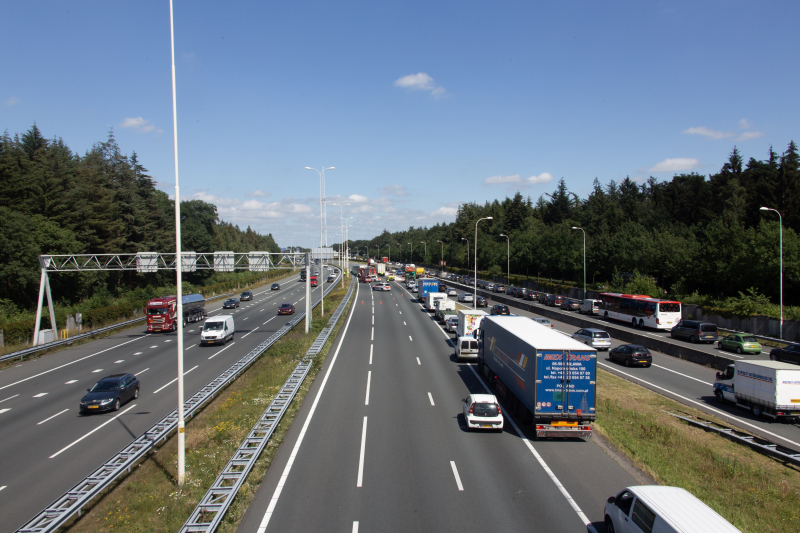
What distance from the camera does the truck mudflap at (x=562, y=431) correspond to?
17.3 meters

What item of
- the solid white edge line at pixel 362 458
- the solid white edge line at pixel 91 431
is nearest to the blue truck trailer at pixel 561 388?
the solid white edge line at pixel 362 458

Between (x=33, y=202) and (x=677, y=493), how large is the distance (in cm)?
7014

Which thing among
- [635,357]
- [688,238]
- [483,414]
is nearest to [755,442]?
[483,414]

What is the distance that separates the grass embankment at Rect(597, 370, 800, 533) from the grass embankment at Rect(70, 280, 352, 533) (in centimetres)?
1266

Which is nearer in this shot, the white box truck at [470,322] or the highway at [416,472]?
the highway at [416,472]

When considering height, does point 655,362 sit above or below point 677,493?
below

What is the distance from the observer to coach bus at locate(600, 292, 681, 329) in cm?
4506

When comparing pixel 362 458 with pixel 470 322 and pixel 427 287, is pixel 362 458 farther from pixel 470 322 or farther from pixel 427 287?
pixel 427 287

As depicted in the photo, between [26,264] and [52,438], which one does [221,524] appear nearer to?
[52,438]

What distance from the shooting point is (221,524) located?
428 inches

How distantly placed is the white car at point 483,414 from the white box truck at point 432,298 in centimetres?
3579

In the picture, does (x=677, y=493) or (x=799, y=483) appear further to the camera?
(x=799, y=483)

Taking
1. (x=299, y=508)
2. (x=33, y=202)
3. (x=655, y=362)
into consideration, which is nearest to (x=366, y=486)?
(x=299, y=508)

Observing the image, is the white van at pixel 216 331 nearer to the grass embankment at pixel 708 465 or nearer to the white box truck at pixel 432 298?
Answer: the white box truck at pixel 432 298
